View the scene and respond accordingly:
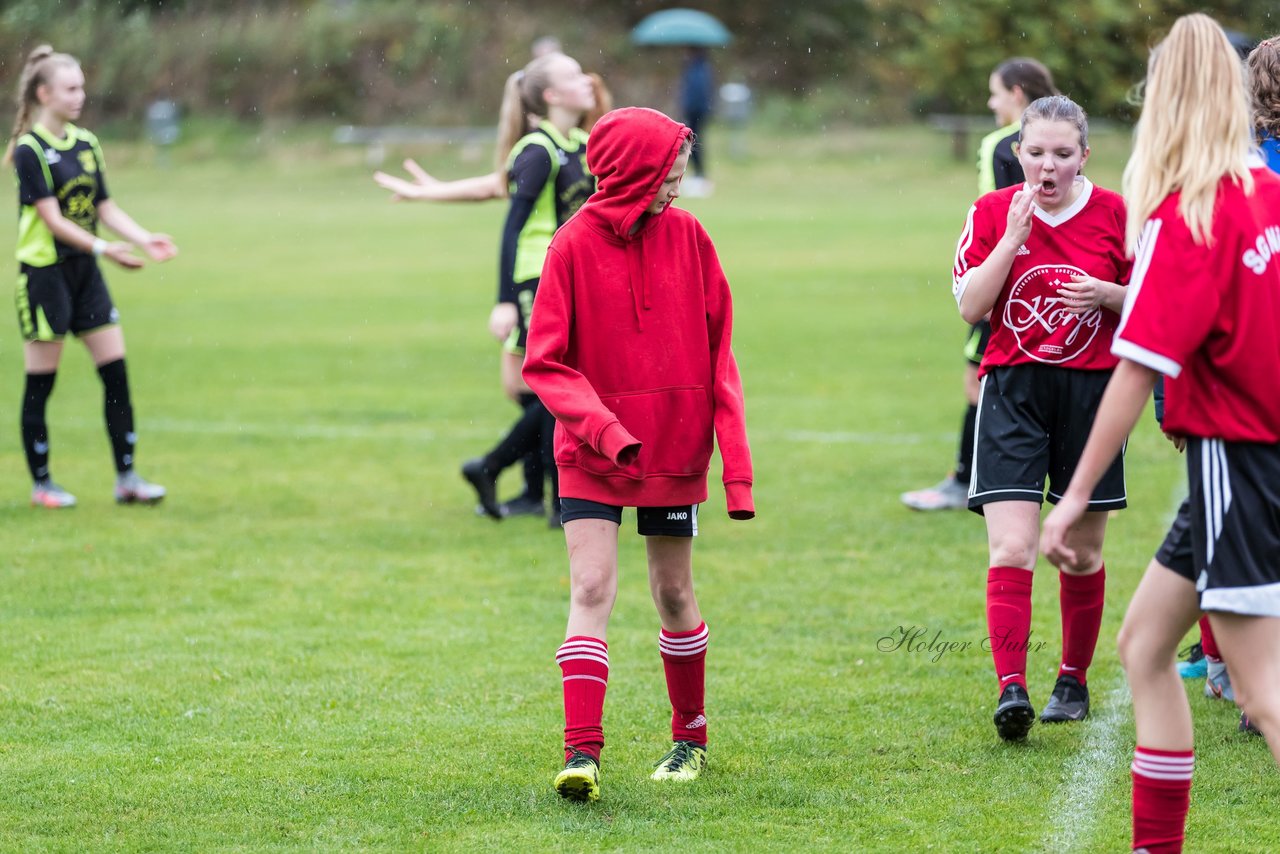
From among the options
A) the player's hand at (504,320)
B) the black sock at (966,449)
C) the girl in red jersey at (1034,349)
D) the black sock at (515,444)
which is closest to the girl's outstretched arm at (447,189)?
the player's hand at (504,320)

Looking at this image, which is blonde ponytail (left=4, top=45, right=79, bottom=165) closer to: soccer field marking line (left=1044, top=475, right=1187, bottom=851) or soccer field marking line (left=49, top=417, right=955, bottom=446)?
soccer field marking line (left=49, top=417, right=955, bottom=446)

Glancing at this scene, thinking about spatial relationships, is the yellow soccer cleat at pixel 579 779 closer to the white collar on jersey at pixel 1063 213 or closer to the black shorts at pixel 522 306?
the white collar on jersey at pixel 1063 213

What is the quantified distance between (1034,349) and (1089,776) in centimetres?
126

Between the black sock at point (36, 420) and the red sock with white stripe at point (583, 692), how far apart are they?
5.42 meters

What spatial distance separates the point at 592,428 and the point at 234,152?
36.9 m

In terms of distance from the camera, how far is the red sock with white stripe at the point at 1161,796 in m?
3.60

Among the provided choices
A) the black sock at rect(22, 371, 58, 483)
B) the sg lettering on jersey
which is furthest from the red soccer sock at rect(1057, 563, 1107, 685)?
the black sock at rect(22, 371, 58, 483)

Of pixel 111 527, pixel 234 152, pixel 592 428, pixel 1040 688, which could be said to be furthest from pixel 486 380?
pixel 234 152

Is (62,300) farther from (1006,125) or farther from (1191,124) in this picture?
(1191,124)

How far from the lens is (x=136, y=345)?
15438 millimetres

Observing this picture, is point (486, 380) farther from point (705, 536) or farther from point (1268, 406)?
point (1268, 406)

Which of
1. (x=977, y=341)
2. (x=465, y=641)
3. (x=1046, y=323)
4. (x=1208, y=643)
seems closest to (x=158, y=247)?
(x=465, y=641)

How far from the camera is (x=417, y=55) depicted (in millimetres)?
44812

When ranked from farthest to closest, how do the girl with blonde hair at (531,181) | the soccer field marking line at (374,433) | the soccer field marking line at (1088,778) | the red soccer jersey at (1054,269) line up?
the soccer field marking line at (374,433), the girl with blonde hair at (531,181), the red soccer jersey at (1054,269), the soccer field marking line at (1088,778)
